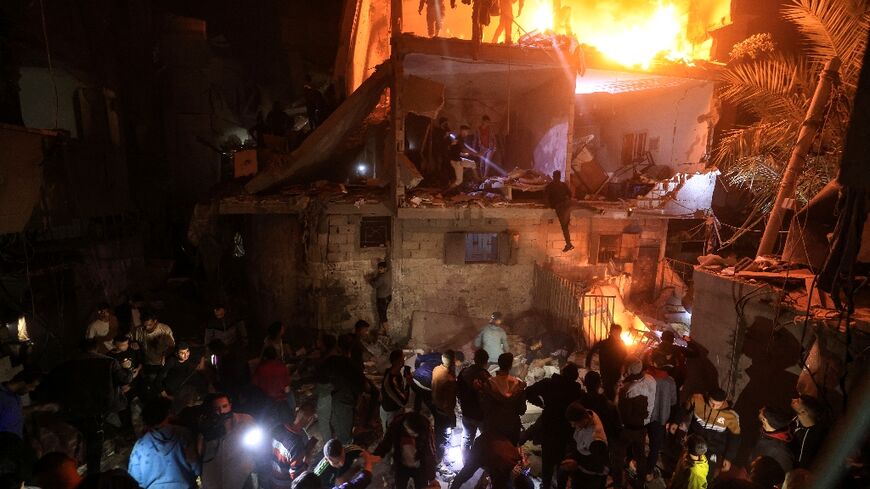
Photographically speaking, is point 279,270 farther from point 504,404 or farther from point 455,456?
point 504,404

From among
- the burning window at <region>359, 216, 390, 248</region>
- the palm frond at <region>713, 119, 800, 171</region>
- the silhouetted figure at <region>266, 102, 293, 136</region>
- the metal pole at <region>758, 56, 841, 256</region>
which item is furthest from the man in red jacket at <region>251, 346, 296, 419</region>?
the palm frond at <region>713, 119, 800, 171</region>

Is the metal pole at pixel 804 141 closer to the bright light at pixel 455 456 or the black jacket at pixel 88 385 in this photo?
the bright light at pixel 455 456

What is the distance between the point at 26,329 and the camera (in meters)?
8.54

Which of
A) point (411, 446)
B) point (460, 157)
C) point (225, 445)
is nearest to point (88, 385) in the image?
point (225, 445)

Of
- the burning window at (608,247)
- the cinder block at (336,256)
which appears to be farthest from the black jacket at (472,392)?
the burning window at (608,247)

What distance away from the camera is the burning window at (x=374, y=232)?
11.2m

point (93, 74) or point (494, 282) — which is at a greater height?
point (93, 74)

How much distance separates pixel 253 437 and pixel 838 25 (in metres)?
12.0

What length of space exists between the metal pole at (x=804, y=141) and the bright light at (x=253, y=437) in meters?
9.19

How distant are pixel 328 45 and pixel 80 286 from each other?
18681 millimetres

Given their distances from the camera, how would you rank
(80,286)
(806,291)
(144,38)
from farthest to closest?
(144,38)
(80,286)
(806,291)

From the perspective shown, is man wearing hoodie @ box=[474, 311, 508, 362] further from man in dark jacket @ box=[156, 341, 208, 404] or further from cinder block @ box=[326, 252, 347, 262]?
man in dark jacket @ box=[156, 341, 208, 404]

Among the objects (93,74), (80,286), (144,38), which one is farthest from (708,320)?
(144,38)

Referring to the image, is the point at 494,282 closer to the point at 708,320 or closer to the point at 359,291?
the point at 359,291
